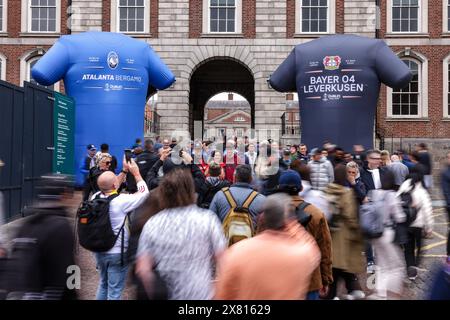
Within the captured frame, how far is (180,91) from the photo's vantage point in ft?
72.4

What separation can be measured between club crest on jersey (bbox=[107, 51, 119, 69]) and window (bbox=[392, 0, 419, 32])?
14.3 metres

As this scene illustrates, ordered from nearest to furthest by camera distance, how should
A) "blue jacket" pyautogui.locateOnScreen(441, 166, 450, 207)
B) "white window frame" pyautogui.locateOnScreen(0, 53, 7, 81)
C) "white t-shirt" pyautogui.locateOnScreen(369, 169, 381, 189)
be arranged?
1. "white t-shirt" pyautogui.locateOnScreen(369, 169, 381, 189)
2. "blue jacket" pyautogui.locateOnScreen(441, 166, 450, 207)
3. "white window frame" pyautogui.locateOnScreen(0, 53, 7, 81)

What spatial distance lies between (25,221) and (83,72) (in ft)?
32.1

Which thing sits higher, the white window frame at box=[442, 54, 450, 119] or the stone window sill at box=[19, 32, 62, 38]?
the stone window sill at box=[19, 32, 62, 38]

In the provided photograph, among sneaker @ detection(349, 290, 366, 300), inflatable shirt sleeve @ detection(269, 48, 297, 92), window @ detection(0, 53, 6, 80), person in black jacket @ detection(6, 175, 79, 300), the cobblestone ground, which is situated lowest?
the cobblestone ground

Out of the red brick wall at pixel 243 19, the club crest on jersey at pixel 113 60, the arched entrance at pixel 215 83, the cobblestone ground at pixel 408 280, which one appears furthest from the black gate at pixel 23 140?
the arched entrance at pixel 215 83

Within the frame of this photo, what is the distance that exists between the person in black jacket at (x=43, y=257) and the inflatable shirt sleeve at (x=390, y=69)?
33.8ft

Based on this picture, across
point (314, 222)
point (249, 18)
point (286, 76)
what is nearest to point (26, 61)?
point (249, 18)

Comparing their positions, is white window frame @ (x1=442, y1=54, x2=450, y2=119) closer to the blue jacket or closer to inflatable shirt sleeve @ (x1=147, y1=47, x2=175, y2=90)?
inflatable shirt sleeve @ (x1=147, y1=47, x2=175, y2=90)

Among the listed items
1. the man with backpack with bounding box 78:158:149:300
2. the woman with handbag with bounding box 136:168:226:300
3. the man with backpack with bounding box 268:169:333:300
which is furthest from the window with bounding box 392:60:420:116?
the woman with handbag with bounding box 136:168:226:300

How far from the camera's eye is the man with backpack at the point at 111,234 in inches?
203

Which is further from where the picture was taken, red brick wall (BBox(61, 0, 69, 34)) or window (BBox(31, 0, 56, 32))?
window (BBox(31, 0, 56, 32))

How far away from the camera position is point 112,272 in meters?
5.43

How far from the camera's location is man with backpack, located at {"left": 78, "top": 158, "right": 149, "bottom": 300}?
5.17m
